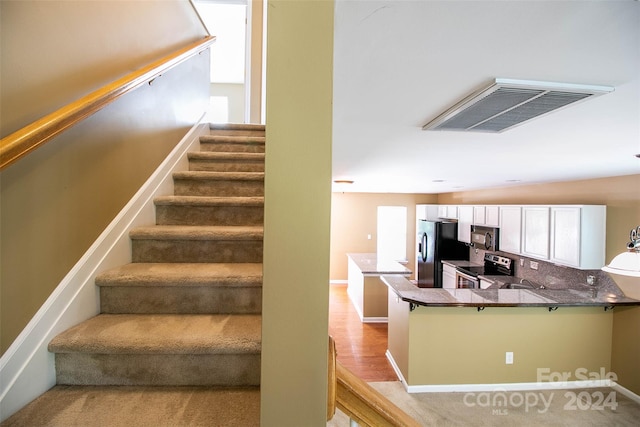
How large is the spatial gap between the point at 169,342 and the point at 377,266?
4.55m

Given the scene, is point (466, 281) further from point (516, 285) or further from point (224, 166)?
point (224, 166)

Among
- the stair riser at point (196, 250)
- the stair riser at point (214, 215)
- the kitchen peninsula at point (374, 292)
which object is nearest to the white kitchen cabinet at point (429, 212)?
the kitchen peninsula at point (374, 292)

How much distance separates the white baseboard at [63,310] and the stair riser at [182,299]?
0.31ft

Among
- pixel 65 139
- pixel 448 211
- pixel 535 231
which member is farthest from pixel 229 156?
pixel 448 211

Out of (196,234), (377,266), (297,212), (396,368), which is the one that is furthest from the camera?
(377,266)

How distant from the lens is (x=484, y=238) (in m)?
4.83

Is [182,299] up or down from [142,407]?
up

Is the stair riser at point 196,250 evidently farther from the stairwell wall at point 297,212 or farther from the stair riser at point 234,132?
the stair riser at point 234,132

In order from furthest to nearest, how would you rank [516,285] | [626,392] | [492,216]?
[492,216] → [516,285] → [626,392]

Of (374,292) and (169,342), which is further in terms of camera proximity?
(374,292)

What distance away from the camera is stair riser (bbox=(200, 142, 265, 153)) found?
2.36m

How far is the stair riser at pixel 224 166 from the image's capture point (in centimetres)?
208

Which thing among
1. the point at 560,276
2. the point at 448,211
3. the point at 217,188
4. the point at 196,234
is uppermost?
the point at 217,188

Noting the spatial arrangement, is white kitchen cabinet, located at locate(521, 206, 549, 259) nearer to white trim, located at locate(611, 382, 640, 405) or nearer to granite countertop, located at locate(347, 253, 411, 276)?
white trim, located at locate(611, 382, 640, 405)
